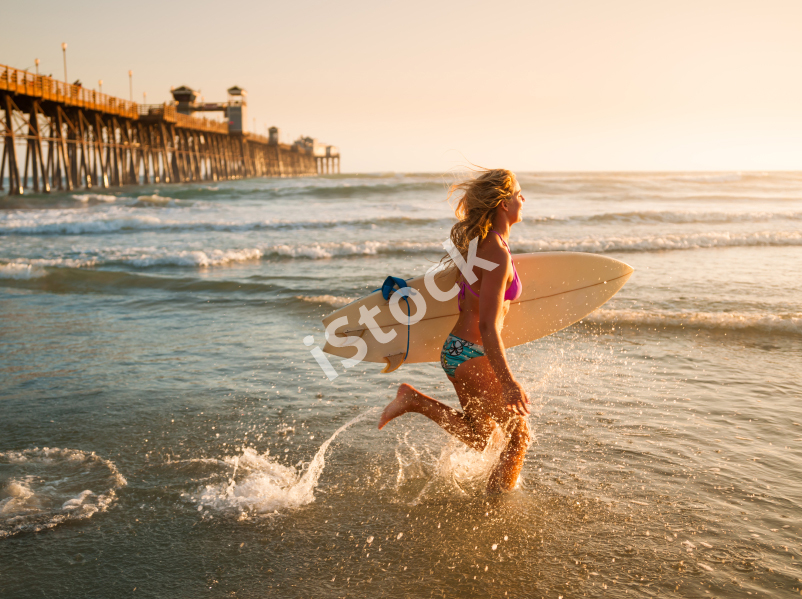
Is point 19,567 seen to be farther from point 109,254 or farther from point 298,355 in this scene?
point 109,254

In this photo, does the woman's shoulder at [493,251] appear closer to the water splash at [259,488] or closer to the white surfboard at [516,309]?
the white surfboard at [516,309]

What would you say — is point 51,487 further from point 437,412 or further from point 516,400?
point 516,400

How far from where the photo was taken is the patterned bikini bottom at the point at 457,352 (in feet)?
8.65

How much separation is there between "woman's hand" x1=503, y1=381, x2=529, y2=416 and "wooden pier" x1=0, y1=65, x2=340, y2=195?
25822mm

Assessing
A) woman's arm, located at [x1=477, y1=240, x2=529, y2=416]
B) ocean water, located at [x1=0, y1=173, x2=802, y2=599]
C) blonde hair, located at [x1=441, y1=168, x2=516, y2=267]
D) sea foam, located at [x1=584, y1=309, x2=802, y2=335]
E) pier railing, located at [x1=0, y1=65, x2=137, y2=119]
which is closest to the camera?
ocean water, located at [x1=0, y1=173, x2=802, y2=599]

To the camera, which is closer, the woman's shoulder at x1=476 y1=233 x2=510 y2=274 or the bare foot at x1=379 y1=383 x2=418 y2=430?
the woman's shoulder at x1=476 y1=233 x2=510 y2=274

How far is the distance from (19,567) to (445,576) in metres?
1.62

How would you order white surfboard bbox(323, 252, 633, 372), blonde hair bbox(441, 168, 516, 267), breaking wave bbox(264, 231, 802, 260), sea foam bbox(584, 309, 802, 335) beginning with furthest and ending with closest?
1. breaking wave bbox(264, 231, 802, 260)
2. sea foam bbox(584, 309, 802, 335)
3. white surfboard bbox(323, 252, 633, 372)
4. blonde hair bbox(441, 168, 516, 267)

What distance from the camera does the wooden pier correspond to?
25.0 metres

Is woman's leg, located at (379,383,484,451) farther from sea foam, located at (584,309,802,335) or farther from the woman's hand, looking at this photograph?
sea foam, located at (584,309,802,335)

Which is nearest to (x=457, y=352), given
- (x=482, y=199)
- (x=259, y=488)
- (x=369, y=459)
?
(x=482, y=199)

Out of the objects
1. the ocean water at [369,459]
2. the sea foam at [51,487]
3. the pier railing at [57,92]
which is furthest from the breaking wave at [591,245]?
the pier railing at [57,92]

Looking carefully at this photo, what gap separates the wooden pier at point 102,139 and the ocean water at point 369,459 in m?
21.6

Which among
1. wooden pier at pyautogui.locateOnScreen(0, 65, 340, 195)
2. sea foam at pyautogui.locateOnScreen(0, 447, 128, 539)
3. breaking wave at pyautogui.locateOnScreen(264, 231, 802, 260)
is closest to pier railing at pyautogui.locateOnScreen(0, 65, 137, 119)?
wooden pier at pyautogui.locateOnScreen(0, 65, 340, 195)
